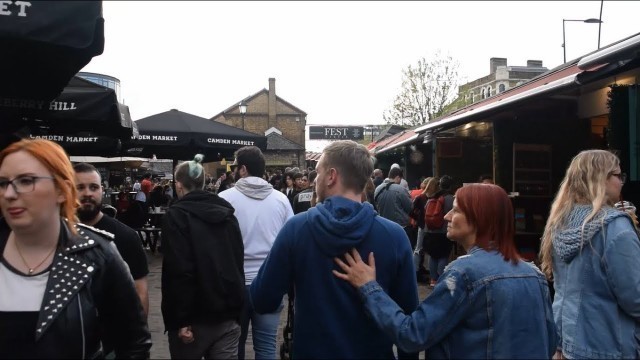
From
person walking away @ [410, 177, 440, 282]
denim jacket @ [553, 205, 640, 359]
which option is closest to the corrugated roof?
person walking away @ [410, 177, 440, 282]

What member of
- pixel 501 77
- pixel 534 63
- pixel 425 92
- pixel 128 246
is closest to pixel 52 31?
pixel 128 246

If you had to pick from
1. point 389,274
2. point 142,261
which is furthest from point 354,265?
point 142,261

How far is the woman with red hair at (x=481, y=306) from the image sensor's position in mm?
2031

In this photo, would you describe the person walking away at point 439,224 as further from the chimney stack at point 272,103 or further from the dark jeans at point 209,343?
the chimney stack at point 272,103

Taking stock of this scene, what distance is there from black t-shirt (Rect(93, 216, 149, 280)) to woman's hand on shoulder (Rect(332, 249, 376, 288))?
1.52 meters

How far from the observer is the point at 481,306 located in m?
2.04

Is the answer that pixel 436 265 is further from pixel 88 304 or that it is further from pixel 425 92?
pixel 425 92

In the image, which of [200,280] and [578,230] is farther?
[200,280]

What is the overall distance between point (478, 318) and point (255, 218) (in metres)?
2.55

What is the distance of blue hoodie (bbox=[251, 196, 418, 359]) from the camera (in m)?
2.24

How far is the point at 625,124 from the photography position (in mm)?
5227

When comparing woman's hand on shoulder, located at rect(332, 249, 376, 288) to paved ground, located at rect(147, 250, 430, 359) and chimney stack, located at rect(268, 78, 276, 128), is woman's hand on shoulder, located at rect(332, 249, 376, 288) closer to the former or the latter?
paved ground, located at rect(147, 250, 430, 359)

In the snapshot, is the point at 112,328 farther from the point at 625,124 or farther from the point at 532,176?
the point at 532,176

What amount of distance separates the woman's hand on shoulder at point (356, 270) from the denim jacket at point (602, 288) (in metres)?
1.21
